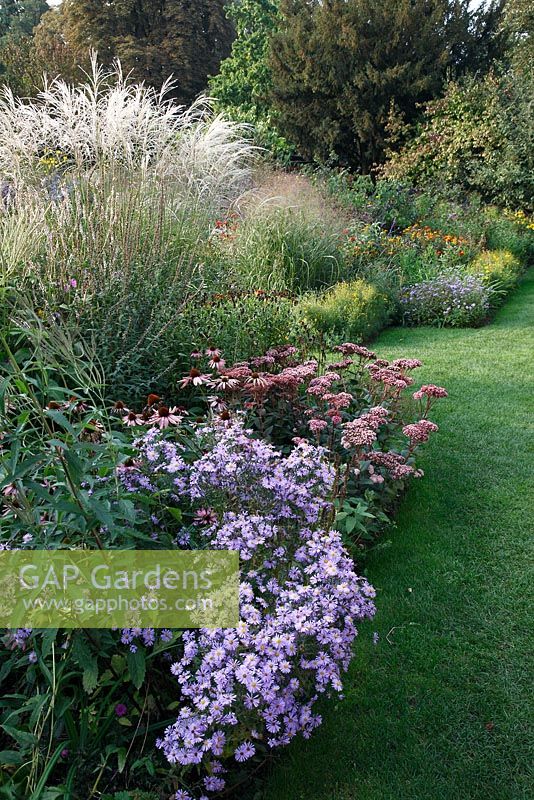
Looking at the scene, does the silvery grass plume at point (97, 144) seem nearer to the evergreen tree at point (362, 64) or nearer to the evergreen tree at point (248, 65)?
the evergreen tree at point (362, 64)

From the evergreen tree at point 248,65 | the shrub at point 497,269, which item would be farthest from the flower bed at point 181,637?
the evergreen tree at point 248,65

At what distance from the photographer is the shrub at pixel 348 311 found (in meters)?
5.57

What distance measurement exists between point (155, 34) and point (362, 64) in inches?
380

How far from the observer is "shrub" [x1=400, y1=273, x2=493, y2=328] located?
6695 millimetres

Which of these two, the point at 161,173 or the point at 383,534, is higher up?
the point at 161,173

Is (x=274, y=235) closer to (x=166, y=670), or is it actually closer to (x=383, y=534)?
(x=383, y=534)

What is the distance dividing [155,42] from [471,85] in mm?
12714

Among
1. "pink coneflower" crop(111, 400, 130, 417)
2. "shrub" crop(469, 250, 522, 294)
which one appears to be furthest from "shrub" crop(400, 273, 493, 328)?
"pink coneflower" crop(111, 400, 130, 417)

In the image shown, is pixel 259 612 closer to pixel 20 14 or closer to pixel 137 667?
pixel 137 667

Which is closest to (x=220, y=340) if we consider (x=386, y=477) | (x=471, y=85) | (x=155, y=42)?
(x=386, y=477)

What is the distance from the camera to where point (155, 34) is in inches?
807

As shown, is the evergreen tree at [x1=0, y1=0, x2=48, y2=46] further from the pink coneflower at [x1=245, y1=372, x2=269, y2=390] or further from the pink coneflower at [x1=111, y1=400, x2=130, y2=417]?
the pink coneflower at [x1=111, y1=400, x2=130, y2=417]

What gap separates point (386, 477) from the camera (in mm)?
3111

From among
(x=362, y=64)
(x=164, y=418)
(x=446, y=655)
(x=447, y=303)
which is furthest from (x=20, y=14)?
(x=446, y=655)
